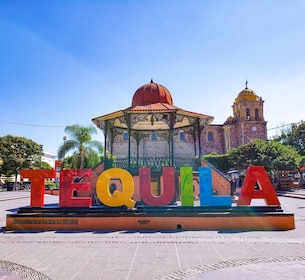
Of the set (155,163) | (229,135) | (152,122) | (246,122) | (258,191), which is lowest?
(258,191)

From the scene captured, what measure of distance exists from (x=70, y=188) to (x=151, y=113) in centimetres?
759

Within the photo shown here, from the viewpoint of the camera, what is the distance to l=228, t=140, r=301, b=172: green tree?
31.0 meters

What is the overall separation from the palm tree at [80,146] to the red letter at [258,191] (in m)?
24.6

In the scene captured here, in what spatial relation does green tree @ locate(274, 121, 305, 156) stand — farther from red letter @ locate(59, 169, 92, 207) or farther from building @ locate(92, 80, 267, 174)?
red letter @ locate(59, 169, 92, 207)

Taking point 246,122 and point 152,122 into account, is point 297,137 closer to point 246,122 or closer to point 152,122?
point 246,122

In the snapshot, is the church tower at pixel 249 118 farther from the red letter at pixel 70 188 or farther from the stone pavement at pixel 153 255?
the red letter at pixel 70 188

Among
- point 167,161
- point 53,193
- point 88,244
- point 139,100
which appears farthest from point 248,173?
point 53,193

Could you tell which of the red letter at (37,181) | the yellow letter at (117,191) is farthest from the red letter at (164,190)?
the red letter at (37,181)

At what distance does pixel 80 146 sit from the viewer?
33781 millimetres

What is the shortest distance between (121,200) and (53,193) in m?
22.0

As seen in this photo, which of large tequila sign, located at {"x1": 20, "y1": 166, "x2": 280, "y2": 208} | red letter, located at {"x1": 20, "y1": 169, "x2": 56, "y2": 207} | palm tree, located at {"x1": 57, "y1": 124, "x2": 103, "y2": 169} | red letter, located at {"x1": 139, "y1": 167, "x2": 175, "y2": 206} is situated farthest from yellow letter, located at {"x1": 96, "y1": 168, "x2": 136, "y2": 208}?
palm tree, located at {"x1": 57, "y1": 124, "x2": 103, "y2": 169}

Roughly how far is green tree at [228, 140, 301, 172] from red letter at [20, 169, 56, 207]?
2609 cm

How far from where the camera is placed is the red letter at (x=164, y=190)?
37.3 ft

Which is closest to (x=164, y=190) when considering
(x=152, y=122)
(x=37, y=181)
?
(x=37, y=181)
